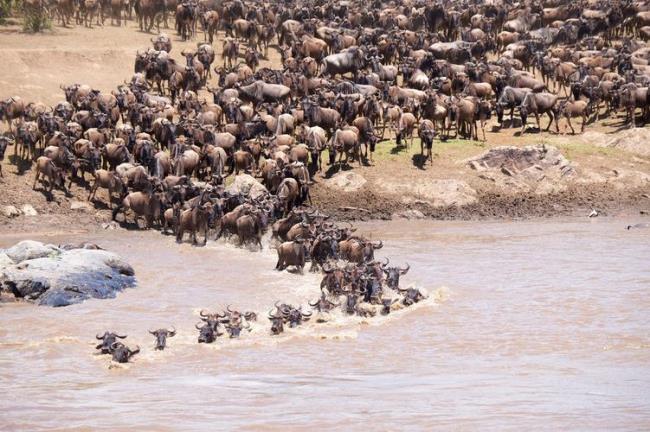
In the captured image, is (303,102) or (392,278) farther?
(303,102)

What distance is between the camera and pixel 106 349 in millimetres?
17047

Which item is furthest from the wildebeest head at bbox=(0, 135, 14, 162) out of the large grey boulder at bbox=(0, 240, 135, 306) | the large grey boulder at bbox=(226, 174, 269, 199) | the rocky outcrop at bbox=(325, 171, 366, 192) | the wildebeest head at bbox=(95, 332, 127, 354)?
the wildebeest head at bbox=(95, 332, 127, 354)

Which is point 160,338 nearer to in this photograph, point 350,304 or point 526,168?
point 350,304

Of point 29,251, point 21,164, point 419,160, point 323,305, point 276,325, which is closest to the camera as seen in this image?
point 276,325

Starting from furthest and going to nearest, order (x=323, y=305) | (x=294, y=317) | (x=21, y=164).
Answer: (x=21, y=164), (x=323, y=305), (x=294, y=317)

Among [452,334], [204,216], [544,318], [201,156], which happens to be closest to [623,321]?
[544,318]

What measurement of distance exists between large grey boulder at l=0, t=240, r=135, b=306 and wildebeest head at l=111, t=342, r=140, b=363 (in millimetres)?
3493

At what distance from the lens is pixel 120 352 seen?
1673 cm

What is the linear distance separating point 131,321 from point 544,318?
6434 millimetres

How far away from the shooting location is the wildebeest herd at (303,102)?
24.8 metres

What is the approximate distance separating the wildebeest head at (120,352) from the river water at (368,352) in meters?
0.16

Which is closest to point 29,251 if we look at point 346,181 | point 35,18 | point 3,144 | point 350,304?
point 350,304

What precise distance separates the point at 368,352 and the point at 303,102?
1485 centimetres

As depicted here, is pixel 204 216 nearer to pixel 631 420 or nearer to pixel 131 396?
pixel 131 396
